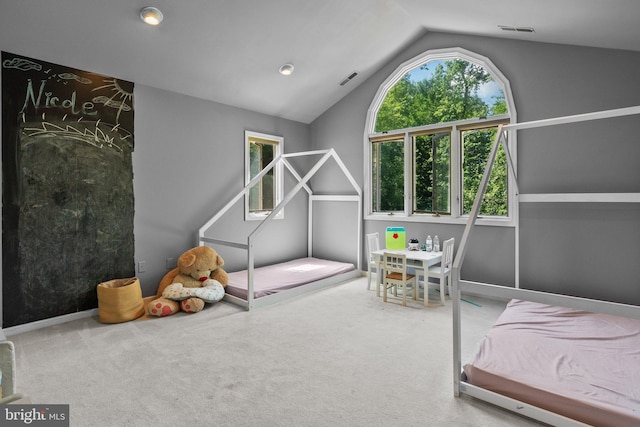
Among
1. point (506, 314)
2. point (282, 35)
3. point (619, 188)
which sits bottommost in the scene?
point (506, 314)

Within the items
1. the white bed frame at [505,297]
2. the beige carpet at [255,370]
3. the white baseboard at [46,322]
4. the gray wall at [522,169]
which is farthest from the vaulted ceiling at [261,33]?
the beige carpet at [255,370]

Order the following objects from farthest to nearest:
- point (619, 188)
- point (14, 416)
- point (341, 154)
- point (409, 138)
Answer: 1. point (341, 154)
2. point (409, 138)
3. point (619, 188)
4. point (14, 416)

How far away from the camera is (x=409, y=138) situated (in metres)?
4.73

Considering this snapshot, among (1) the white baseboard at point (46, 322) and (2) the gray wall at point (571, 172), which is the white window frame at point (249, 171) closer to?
(1) the white baseboard at point (46, 322)

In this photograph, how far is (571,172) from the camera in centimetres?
351

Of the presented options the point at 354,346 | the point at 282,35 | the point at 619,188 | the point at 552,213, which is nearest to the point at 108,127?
the point at 282,35

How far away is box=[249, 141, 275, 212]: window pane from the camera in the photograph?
5.07 meters

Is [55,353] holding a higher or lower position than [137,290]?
lower

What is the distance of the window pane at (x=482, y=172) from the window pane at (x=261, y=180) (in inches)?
108

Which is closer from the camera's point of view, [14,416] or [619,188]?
[14,416]

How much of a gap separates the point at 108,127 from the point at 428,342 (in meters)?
3.66

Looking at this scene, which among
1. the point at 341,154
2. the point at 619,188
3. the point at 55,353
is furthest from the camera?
the point at 341,154

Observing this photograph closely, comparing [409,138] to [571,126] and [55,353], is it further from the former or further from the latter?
[55,353]

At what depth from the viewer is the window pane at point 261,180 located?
507cm
